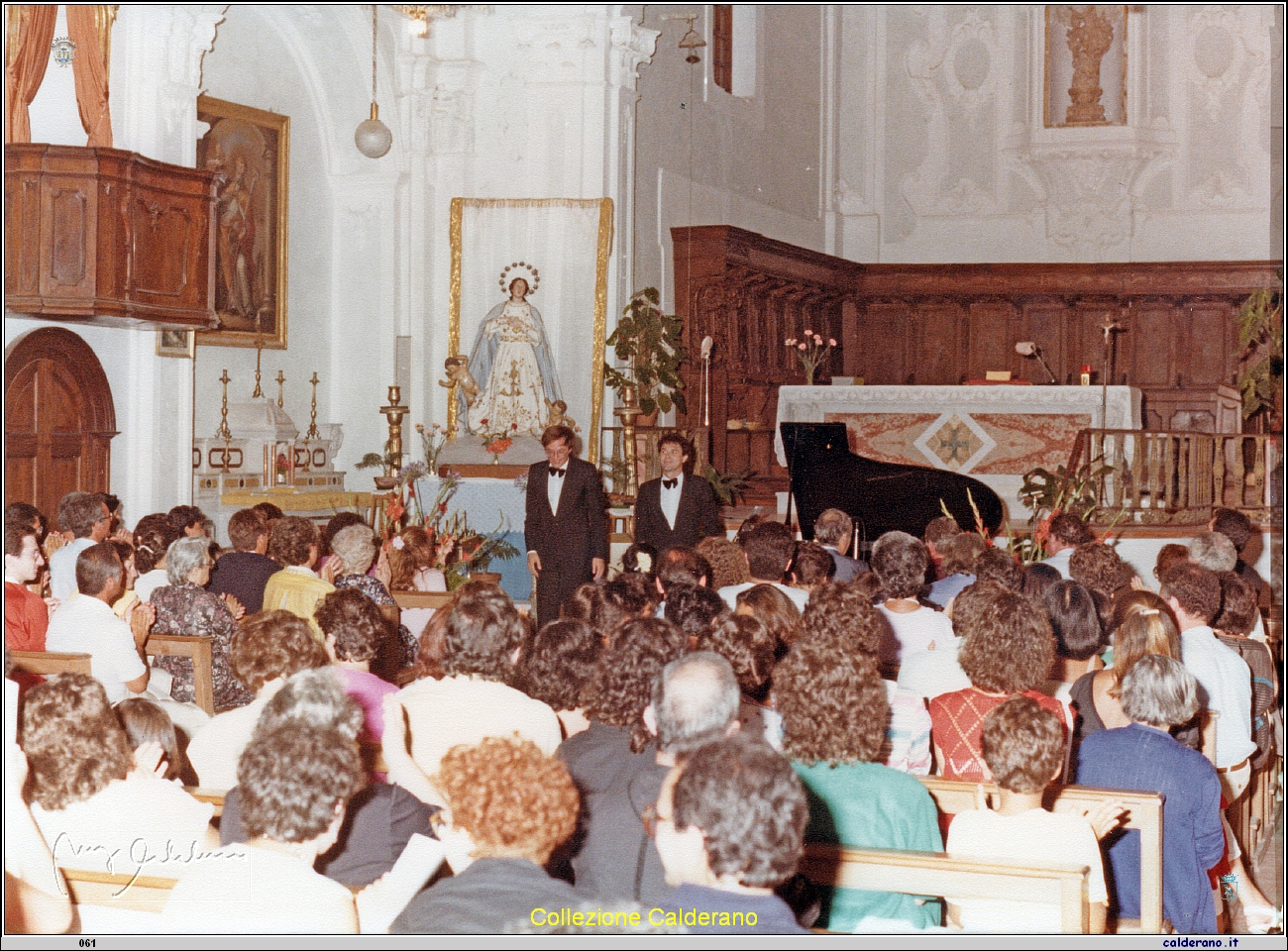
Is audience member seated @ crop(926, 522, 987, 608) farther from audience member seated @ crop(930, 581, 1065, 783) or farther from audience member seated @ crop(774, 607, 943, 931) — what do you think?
audience member seated @ crop(774, 607, 943, 931)

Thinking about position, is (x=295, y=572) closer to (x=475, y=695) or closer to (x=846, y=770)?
(x=475, y=695)

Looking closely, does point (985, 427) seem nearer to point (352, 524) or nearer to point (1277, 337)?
point (1277, 337)

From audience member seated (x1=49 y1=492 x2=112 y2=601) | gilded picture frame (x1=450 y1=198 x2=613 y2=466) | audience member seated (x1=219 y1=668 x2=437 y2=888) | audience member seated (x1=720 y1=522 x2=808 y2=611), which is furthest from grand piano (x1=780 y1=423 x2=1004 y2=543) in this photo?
audience member seated (x1=219 y1=668 x2=437 y2=888)

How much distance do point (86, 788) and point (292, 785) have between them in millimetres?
725

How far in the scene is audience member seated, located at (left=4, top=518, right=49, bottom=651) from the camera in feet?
17.2

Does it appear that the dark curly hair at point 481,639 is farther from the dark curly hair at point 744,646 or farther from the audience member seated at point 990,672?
the audience member seated at point 990,672

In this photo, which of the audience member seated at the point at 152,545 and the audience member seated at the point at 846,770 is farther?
the audience member seated at the point at 152,545

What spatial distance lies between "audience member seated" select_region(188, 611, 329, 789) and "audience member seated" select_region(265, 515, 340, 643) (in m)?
1.44

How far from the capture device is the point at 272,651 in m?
3.87

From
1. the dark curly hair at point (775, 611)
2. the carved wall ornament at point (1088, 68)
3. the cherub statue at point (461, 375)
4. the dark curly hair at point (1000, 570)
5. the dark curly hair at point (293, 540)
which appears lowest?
the dark curly hair at point (775, 611)

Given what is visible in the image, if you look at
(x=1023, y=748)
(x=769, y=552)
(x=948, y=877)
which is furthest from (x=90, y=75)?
(x=948, y=877)

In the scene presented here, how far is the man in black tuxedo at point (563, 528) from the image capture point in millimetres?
8031

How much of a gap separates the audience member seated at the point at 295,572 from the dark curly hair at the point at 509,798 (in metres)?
2.90

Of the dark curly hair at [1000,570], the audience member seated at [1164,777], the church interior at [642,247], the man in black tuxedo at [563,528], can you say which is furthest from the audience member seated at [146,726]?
the man in black tuxedo at [563,528]
